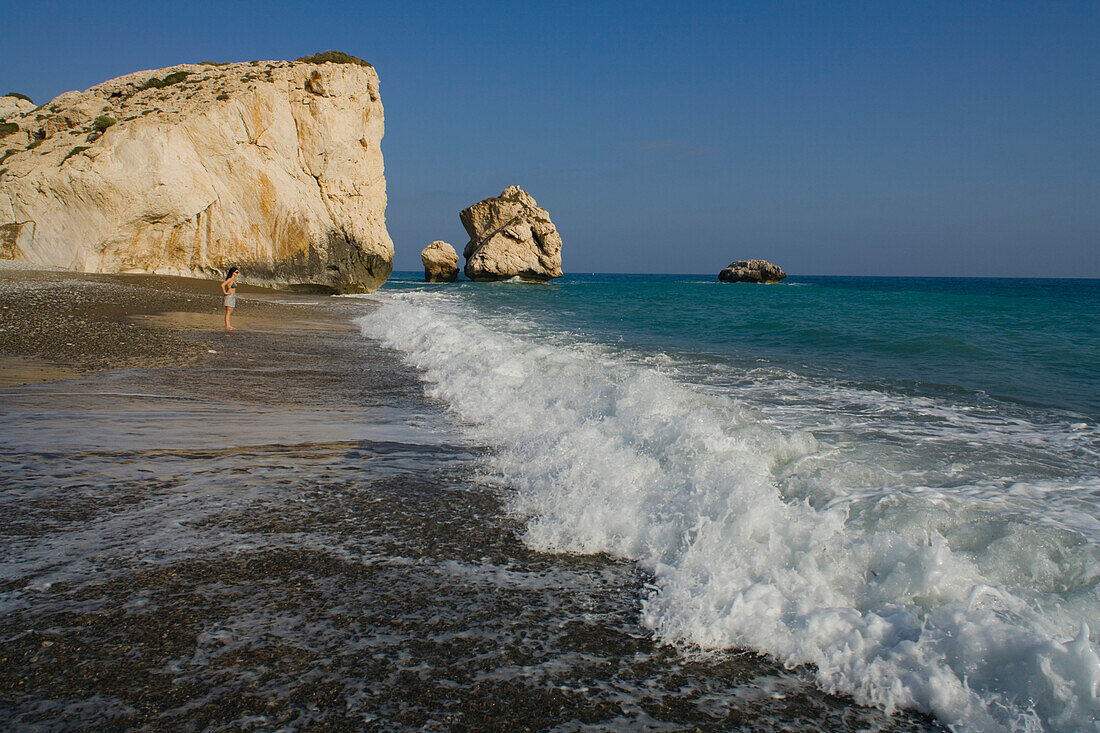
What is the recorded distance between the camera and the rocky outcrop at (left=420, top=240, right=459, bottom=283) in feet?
249

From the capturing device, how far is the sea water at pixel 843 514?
2572 mm

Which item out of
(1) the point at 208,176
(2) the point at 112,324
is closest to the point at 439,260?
(1) the point at 208,176

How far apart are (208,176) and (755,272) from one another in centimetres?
7770

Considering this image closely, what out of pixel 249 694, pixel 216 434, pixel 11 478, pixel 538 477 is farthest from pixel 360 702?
pixel 216 434

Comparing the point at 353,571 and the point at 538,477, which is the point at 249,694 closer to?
the point at 353,571

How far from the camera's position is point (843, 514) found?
4.12 meters

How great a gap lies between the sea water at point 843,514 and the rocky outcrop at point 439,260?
67.3 m

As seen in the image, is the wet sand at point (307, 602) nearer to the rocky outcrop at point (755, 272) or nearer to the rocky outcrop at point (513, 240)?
the rocky outcrop at point (513, 240)

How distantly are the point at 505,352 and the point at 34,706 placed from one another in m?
9.39

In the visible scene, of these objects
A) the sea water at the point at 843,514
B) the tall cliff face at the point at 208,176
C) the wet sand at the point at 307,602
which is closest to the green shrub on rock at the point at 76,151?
the tall cliff face at the point at 208,176

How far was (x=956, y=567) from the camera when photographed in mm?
3180

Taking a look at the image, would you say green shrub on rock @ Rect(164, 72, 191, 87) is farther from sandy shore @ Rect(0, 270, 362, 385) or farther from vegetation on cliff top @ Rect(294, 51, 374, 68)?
sandy shore @ Rect(0, 270, 362, 385)

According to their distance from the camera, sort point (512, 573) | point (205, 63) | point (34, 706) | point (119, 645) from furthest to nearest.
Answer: point (205, 63) → point (512, 573) → point (119, 645) → point (34, 706)

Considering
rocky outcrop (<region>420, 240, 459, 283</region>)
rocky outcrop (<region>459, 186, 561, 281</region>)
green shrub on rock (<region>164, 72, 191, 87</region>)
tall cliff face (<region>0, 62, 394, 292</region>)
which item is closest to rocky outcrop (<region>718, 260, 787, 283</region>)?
rocky outcrop (<region>459, 186, 561, 281</region>)
